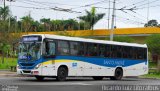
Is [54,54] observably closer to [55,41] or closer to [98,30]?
[55,41]

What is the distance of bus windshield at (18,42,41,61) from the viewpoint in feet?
84.2

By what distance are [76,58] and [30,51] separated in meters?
3.54

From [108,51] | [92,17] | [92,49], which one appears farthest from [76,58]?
[92,17]

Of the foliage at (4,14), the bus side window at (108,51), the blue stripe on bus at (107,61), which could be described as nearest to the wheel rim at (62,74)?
the blue stripe on bus at (107,61)

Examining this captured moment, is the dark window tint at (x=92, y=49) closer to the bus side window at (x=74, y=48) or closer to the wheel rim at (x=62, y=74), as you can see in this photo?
the bus side window at (x=74, y=48)

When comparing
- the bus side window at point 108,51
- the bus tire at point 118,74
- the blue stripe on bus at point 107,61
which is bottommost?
the bus tire at point 118,74

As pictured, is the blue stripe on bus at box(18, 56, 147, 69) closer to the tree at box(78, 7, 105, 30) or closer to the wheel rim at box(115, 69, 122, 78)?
the wheel rim at box(115, 69, 122, 78)

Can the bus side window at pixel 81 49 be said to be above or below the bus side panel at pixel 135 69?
above

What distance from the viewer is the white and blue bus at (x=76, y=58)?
25722 millimetres

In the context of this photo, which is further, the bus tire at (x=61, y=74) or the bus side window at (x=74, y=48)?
the bus side window at (x=74, y=48)

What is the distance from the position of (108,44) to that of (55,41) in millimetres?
6043

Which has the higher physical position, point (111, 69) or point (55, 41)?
point (55, 41)

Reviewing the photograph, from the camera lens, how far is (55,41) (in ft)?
86.5

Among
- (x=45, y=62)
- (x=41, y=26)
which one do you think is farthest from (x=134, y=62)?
(x=41, y=26)
